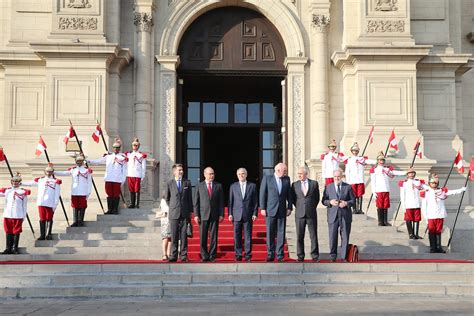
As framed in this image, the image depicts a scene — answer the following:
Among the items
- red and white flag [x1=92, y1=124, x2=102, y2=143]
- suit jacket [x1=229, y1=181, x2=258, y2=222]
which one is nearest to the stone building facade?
red and white flag [x1=92, y1=124, x2=102, y2=143]

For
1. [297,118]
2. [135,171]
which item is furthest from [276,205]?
[297,118]

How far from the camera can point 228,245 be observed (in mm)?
15859

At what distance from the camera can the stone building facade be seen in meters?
19.5

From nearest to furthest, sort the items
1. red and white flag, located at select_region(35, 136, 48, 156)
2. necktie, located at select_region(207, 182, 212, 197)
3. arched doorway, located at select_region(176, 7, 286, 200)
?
necktie, located at select_region(207, 182, 212, 197), red and white flag, located at select_region(35, 136, 48, 156), arched doorway, located at select_region(176, 7, 286, 200)

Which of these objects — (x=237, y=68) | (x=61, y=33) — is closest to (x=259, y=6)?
(x=237, y=68)

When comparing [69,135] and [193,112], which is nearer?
[69,135]

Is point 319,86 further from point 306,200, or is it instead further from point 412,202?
point 306,200

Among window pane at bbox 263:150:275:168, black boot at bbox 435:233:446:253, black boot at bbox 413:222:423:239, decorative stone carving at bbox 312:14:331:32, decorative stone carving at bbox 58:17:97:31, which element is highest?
decorative stone carving at bbox 312:14:331:32

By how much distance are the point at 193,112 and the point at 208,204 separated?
10.1m

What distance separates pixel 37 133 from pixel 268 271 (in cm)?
1007

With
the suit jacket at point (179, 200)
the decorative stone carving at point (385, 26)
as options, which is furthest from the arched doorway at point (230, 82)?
the suit jacket at point (179, 200)

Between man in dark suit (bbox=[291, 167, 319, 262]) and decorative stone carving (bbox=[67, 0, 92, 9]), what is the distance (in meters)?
9.07

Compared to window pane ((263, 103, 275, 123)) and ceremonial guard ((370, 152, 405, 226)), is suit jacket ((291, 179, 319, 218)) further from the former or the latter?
window pane ((263, 103, 275, 123))

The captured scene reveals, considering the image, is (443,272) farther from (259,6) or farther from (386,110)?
(259,6)
